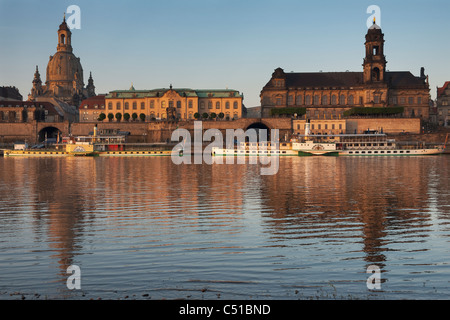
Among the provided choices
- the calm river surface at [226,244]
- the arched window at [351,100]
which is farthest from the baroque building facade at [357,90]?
the calm river surface at [226,244]

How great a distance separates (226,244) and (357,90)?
101 metres

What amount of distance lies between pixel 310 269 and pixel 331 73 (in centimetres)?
10743

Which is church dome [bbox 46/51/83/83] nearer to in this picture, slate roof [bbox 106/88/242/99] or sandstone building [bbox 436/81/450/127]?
slate roof [bbox 106/88/242/99]

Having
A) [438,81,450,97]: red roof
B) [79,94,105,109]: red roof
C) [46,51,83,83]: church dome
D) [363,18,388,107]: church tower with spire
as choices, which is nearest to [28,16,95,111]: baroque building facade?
[46,51,83,83]: church dome

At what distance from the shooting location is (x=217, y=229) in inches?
732

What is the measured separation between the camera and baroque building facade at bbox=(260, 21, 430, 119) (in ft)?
355

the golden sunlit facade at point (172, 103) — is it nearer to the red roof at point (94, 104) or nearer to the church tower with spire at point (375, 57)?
the red roof at point (94, 104)

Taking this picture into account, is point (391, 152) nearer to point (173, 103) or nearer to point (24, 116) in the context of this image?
point (173, 103)

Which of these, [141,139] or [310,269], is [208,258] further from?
[141,139]

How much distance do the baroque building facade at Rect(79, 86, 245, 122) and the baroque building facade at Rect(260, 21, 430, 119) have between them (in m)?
7.53

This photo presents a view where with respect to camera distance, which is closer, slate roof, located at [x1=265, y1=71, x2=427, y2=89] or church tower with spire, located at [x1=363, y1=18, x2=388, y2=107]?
church tower with spire, located at [x1=363, y1=18, x2=388, y2=107]

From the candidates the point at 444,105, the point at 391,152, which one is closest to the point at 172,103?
the point at 391,152

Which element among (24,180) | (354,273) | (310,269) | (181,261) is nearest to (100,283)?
(181,261)

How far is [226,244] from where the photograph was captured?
628 inches
